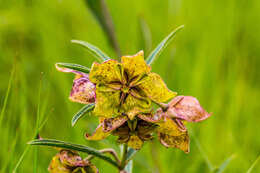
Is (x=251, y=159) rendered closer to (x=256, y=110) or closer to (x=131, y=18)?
(x=256, y=110)

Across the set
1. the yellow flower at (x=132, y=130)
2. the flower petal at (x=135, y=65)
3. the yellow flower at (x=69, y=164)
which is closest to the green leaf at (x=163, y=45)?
the flower petal at (x=135, y=65)

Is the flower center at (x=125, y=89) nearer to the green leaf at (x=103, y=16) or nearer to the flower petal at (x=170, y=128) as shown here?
the flower petal at (x=170, y=128)

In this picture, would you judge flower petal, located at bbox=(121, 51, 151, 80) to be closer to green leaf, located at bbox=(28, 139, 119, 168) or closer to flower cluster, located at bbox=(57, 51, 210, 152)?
flower cluster, located at bbox=(57, 51, 210, 152)

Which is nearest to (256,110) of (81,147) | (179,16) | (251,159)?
(251,159)

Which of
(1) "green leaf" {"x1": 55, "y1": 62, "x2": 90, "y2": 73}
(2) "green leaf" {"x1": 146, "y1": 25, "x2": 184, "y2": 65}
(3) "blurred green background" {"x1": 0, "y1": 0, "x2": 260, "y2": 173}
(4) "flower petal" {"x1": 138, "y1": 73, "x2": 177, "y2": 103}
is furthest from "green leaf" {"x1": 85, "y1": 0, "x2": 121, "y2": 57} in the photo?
(4) "flower petal" {"x1": 138, "y1": 73, "x2": 177, "y2": 103}

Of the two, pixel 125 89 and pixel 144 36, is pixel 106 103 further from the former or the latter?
pixel 144 36

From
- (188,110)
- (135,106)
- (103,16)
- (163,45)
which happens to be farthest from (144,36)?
(135,106)
